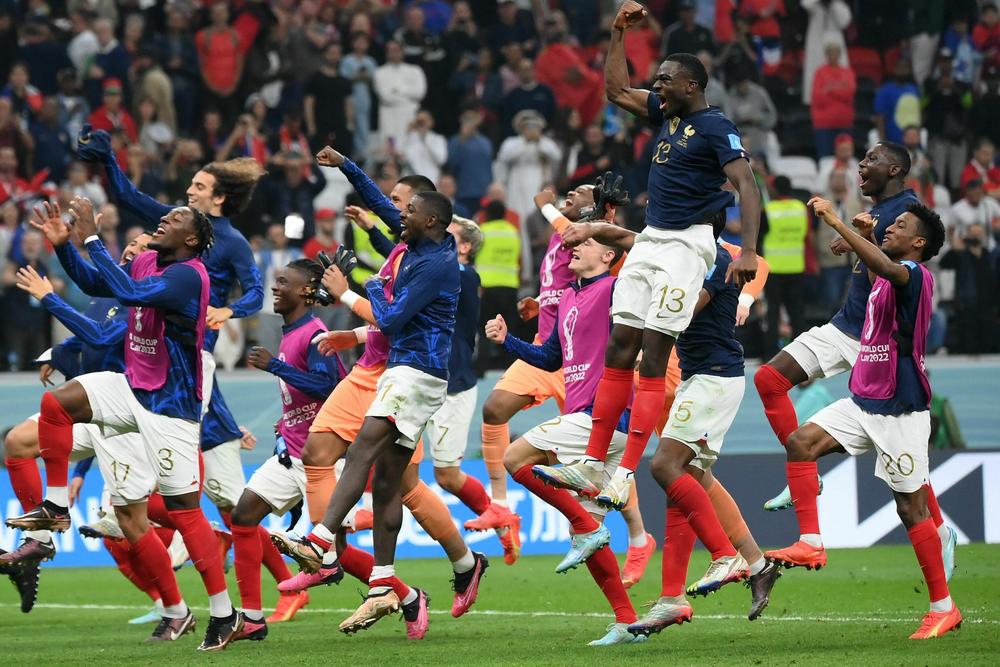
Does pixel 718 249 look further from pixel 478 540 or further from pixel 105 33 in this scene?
pixel 105 33

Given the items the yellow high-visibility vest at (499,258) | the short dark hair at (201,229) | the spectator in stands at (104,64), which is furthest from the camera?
the spectator in stands at (104,64)

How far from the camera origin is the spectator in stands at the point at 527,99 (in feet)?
69.3

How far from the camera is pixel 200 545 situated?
959 cm

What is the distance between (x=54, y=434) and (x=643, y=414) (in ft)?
12.0

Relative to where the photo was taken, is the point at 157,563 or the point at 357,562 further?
the point at 357,562

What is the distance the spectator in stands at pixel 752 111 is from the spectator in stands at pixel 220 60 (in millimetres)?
6720

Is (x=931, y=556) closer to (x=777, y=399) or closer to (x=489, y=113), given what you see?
(x=777, y=399)

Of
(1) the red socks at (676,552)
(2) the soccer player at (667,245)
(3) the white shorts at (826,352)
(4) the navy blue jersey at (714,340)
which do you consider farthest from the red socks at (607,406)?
(3) the white shorts at (826,352)

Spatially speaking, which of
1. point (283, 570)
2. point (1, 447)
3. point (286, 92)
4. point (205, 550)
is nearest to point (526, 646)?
point (205, 550)

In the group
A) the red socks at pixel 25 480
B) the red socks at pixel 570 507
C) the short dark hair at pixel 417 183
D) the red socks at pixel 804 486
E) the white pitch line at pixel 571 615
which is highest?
the short dark hair at pixel 417 183

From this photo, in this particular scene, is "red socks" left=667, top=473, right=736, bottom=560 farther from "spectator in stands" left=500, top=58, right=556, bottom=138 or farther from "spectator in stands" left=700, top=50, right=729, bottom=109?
"spectator in stands" left=500, top=58, right=556, bottom=138

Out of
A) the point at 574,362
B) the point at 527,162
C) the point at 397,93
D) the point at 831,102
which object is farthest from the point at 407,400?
the point at 831,102

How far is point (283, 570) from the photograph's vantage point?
11.5m

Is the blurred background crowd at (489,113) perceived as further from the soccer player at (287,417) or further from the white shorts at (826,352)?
the white shorts at (826,352)
